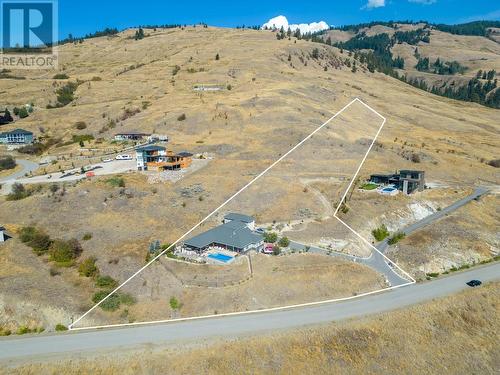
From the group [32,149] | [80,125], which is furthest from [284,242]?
[80,125]

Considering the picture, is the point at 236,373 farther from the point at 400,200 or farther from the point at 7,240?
the point at 400,200

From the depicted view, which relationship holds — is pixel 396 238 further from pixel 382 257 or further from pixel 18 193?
pixel 18 193

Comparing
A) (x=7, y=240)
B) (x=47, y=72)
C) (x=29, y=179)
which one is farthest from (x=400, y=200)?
(x=47, y=72)

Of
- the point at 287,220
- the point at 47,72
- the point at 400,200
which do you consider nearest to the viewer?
the point at 287,220

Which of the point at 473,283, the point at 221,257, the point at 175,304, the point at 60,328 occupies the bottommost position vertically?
→ the point at 60,328

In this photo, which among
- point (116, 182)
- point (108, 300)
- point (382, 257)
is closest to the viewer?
point (108, 300)

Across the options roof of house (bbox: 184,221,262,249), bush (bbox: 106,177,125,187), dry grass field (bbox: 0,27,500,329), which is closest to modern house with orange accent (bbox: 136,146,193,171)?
dry grass field (bbox: 0,27,500,329)

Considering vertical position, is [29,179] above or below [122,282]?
above
